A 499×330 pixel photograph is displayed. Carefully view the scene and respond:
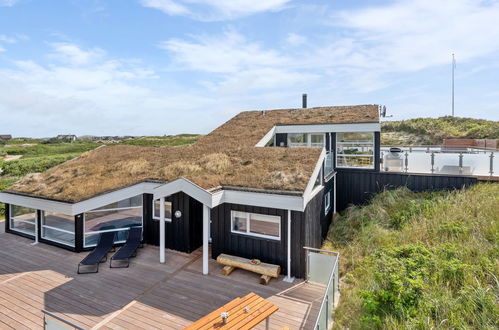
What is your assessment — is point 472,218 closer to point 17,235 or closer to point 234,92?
point 17,235

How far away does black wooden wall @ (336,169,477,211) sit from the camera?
11602 millimetres

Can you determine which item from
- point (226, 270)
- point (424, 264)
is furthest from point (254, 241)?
point (424, 264)

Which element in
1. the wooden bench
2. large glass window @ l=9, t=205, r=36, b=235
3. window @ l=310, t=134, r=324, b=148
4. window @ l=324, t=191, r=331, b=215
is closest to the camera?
the wooden bench

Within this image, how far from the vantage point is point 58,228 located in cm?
1010

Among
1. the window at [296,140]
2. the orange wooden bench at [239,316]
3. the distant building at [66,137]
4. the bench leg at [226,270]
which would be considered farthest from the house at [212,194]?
the distant building at [66,137]

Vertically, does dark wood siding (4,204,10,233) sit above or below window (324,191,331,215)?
below

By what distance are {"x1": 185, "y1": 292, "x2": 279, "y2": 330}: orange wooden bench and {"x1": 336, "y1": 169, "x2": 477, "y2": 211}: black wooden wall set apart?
9537 mm

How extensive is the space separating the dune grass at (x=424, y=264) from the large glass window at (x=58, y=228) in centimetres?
939

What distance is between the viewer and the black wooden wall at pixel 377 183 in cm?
1160

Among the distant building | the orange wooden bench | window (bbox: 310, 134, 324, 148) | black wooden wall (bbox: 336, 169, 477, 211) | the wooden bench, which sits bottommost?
the wooden bench

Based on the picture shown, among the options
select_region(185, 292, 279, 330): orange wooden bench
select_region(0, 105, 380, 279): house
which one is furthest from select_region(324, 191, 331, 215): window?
select_region(185, 292, 279, 330): orange wooden bench

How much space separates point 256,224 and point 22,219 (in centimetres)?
1017

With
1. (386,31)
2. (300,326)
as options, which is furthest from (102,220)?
(386,31)

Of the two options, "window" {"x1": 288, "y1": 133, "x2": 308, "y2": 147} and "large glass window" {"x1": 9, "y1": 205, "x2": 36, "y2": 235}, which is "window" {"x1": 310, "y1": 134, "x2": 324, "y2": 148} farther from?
"large glass window" {"x1": 9, "y1": 205, "x2": 36, "y2": 235}
